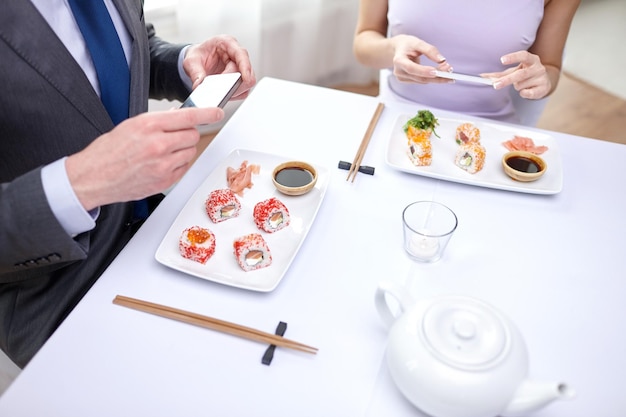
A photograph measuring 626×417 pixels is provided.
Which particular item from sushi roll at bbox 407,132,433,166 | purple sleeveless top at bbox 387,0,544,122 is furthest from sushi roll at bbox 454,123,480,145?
purple sleeveless top at bbox 387,0,544,122

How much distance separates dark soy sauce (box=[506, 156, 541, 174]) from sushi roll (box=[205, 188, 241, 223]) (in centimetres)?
68

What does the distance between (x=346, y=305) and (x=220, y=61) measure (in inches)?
31.8

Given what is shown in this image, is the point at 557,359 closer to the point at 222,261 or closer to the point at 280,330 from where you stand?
the point at 280,330

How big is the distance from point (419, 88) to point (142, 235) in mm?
1067

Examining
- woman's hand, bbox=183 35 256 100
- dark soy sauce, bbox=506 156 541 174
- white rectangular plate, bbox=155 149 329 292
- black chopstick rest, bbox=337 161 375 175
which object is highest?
woman's hand, bbox=183 35 256 100

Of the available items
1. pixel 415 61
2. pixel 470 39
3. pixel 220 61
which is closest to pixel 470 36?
pixel 470 39

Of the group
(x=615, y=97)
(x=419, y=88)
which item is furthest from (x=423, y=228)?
(x=615, y=97)

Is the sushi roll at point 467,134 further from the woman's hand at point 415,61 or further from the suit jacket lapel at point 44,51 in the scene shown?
the suit jacket lapel at point 44,51

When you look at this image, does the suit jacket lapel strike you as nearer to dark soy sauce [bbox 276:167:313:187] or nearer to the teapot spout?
dark soy sauce [bbox 276:167:313:187]

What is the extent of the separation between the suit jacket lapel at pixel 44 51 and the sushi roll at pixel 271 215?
0.41 m

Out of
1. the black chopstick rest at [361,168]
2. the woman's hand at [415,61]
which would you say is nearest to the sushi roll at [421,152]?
the black chopstick rest at [361,168]

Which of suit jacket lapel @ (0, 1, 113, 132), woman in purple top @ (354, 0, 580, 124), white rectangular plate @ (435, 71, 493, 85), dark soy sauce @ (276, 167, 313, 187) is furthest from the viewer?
woman in purple top @ (354, 0, 580, 124)

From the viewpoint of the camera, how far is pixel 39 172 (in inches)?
33.1

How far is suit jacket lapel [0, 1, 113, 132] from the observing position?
0.89 m
